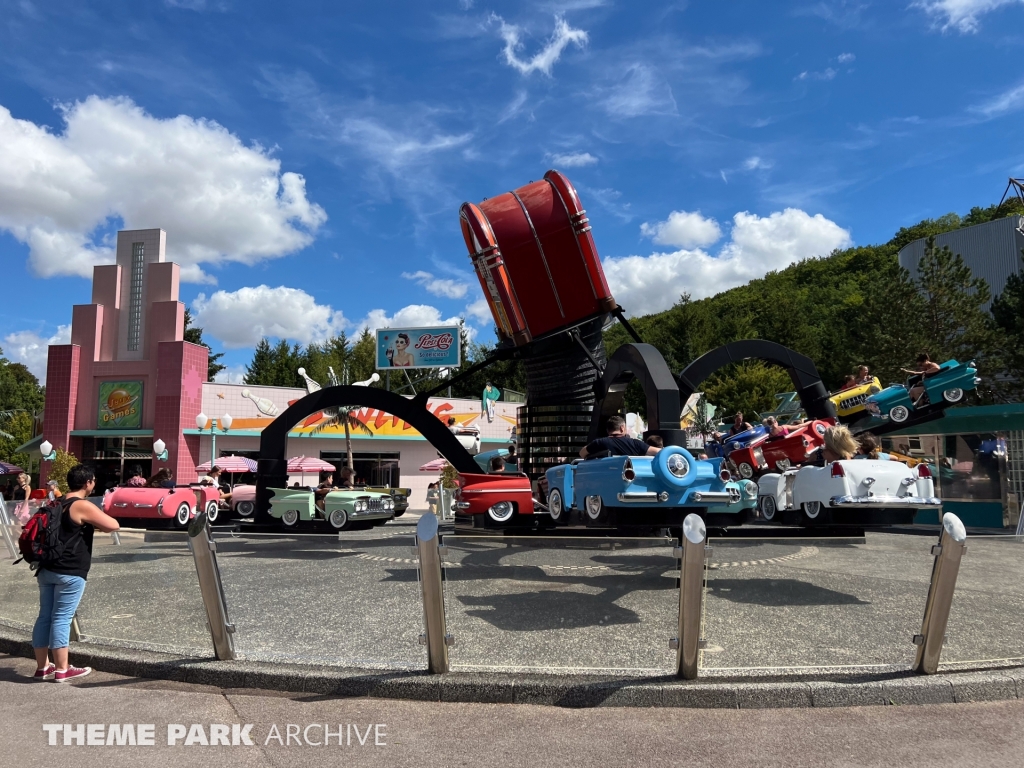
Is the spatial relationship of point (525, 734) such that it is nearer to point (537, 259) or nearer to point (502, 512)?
point (502, 512)

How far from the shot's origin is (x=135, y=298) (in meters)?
35.5

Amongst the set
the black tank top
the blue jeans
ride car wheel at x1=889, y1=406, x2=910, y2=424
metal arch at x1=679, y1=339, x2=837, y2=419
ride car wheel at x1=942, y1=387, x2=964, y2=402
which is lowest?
the blue jeans

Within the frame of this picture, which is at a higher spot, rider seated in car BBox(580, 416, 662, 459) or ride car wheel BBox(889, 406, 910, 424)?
ride car wheel BBox(889, 406, 910, 424)

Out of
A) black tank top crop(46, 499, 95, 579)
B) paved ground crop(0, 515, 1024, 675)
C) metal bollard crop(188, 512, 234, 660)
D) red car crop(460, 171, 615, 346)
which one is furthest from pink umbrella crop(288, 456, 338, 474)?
metal bollard crop(188, 512, 234, 660)

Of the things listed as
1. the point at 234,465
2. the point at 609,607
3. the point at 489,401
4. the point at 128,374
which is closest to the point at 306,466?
the point at 234,465

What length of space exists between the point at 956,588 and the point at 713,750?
2.21 meters

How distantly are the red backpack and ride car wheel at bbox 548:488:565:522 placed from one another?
506cm

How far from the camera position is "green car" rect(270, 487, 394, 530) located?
13578mm

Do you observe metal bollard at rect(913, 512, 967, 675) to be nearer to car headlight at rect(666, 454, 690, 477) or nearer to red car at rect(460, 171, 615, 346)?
car headlight at rect(666, 454, 690, 477)

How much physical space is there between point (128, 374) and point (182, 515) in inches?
932

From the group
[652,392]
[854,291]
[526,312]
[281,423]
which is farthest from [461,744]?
[854,291]

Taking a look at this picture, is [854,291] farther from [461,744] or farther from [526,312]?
[461,744]

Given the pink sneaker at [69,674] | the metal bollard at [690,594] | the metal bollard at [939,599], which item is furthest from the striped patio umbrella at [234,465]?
the metal bollard at [939,599]

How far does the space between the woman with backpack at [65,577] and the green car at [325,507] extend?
7259 millimetres
